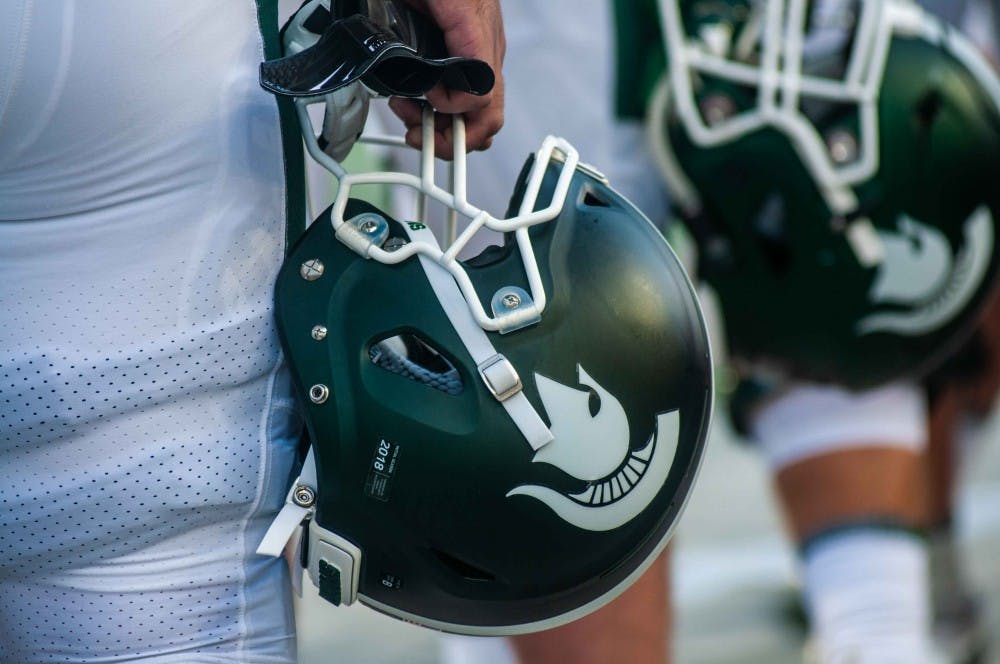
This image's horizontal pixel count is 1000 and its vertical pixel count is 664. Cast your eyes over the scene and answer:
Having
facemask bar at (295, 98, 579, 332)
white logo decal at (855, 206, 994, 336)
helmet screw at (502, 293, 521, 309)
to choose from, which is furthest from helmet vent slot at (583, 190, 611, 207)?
white logo decal at (855, 206, 994, 336)

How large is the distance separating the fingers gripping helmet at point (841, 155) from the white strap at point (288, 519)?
3.14 ft

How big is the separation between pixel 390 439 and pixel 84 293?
0.27 m

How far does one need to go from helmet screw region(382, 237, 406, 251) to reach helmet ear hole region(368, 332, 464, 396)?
0.24 ft

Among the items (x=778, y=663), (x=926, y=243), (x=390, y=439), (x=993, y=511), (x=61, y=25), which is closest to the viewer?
(x=61, y=25)

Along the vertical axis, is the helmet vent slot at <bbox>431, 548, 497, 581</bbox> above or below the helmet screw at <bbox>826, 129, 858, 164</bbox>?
below

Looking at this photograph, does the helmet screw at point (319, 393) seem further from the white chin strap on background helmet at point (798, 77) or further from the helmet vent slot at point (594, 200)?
the white chin strap on background helmet at point (798, 77)

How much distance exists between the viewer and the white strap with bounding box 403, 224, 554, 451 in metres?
1.13

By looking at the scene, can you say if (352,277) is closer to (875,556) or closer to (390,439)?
(390,439)

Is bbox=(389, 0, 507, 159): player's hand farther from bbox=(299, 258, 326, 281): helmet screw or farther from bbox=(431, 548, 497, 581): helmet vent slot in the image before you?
bbox=(431, 548, 497, 581): helmet vent slot

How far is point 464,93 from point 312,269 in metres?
0.20

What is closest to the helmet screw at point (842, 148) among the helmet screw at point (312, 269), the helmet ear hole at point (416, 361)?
the helmet ear hole at point (416, 361)

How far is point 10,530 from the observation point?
111cm

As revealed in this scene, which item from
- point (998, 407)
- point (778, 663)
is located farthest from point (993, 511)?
point (778, 663)

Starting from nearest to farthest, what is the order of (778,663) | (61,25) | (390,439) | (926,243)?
(61,25)
(390,439)
(926,243)
(778,663)
